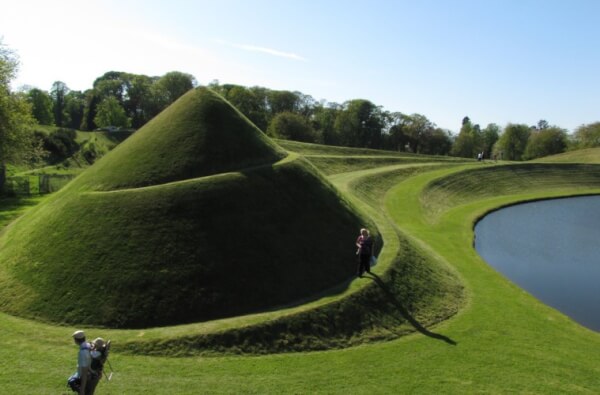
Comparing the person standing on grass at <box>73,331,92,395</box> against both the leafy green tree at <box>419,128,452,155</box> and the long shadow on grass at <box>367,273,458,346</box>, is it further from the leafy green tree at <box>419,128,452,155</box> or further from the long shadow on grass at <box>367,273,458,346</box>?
the leafy green tree at <box>419,128,452,155</box>

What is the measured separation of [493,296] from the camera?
2652 centimetres

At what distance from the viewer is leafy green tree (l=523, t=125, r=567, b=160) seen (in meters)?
129

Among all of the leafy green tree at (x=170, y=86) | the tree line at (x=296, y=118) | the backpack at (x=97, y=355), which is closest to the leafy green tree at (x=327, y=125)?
the tree line at (x=296, y=118)

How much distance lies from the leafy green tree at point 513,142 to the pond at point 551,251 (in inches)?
3068

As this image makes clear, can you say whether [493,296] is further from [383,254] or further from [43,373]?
[43,373]

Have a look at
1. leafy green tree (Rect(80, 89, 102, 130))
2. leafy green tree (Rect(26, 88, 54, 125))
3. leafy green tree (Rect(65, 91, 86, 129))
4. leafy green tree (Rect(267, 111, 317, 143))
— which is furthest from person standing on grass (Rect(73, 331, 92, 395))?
leafy green tree (Rect(65, 91, 86, 129))

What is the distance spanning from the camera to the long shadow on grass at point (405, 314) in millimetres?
19922

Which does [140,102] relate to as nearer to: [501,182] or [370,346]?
[501,182]

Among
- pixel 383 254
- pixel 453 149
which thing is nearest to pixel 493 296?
pixel 383 254

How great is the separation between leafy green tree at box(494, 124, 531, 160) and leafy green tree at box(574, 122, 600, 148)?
47.9 feet

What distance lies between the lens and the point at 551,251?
41.4 metres

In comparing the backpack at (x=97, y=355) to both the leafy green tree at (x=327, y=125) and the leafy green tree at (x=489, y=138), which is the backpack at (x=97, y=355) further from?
the leafy green tree at (x=489, y=138)

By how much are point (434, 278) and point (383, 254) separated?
11.1ft

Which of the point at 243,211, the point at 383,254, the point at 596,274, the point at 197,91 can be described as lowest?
the point at 596,274
